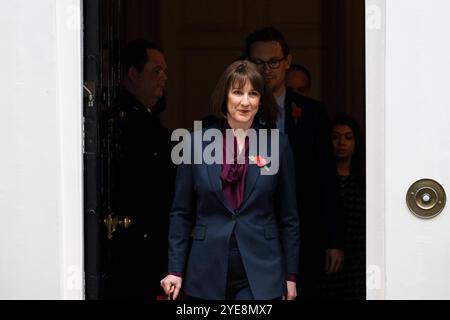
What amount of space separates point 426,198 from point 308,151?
1169 millimetres

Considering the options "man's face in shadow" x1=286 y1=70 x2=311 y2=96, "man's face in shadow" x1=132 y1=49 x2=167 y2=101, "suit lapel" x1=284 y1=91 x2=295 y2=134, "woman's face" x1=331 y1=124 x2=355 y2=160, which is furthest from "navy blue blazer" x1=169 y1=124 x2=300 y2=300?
"man's face in shadow" x1=286 y1=70 x2=311 y2=96

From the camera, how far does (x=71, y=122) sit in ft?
8.54

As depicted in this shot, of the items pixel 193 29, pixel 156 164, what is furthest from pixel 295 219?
pixel 193 29

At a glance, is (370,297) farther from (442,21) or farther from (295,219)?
(442,21)

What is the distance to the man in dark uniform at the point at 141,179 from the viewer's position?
3.39 metres

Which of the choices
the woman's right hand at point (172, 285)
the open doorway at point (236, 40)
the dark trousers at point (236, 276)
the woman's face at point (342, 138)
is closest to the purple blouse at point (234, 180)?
the dark trousers at point (236, 276)

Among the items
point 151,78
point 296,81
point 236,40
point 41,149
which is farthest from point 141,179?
point 236,40

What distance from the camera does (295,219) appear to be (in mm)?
3053

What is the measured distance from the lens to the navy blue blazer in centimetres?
293

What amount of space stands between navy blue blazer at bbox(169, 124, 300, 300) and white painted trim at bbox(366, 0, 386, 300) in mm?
463

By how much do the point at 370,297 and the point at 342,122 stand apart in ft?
5.16

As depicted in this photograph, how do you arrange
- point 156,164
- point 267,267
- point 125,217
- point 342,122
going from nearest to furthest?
point 267,267 → point 125,217 → point 156,164 → point 342,122

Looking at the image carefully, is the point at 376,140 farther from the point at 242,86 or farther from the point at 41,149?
the point at 41,149

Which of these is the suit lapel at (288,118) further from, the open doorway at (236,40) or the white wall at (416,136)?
the open doorway at (236,40)
